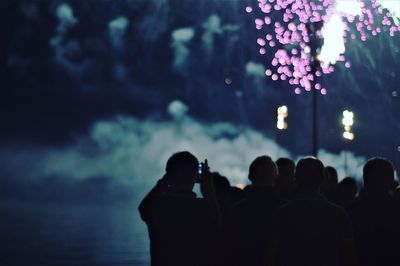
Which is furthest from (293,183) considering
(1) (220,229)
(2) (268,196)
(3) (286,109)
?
(3) (286,109)

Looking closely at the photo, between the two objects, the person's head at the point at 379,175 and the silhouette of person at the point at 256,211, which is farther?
the silhouette of person at the point at 256,211

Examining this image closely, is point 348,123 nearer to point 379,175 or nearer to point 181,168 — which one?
point 379,175

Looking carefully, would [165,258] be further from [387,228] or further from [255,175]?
[387,228]

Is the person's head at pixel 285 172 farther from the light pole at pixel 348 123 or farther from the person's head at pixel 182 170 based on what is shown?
the light pole at pixel 348 123

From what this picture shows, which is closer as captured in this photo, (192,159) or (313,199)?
(313,199)

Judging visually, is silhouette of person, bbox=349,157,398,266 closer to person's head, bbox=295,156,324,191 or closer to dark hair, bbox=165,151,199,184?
person's head, bbox=295,156,324,191

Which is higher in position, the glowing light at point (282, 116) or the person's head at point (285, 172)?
the glowing light at point (282, 116)

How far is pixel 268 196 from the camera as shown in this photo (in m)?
5.03

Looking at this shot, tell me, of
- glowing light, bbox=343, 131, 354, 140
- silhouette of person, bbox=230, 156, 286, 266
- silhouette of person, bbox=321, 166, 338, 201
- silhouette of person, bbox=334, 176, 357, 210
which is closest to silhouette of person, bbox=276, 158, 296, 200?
silhouette of person, bbox=321, 166, 338, 201

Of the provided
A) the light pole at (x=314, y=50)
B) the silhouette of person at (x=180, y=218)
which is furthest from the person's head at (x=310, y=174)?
the light pole at (x=314, y=50)

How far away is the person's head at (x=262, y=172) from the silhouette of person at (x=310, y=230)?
Result: 492 mm

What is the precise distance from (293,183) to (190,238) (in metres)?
1.58

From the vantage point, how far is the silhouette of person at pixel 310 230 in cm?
435

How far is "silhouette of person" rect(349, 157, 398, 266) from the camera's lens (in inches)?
193
